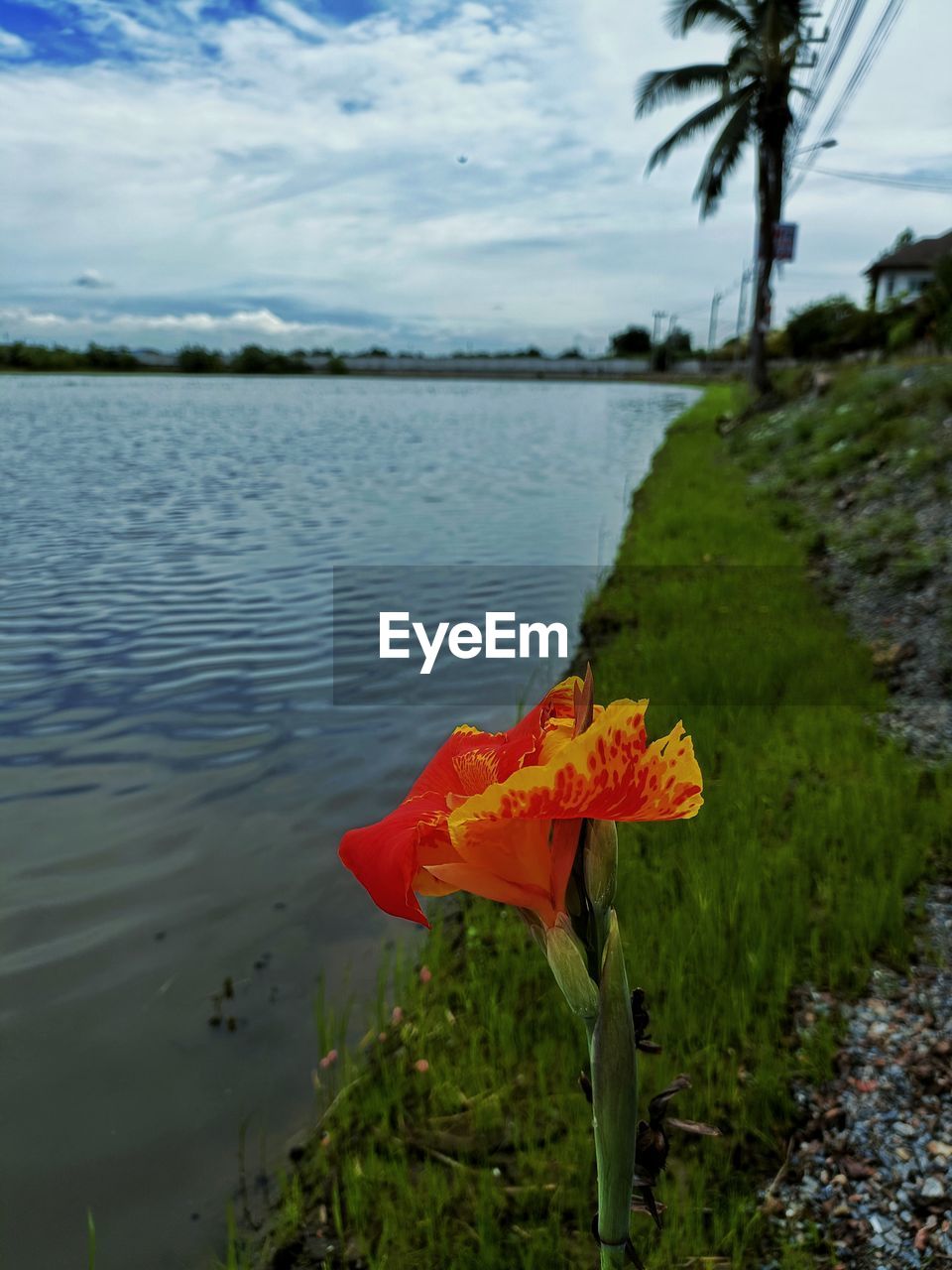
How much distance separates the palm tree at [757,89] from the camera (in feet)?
60.8

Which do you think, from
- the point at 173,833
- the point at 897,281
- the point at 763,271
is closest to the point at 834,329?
the point at 897,281

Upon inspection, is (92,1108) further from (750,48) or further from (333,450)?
(750,48)

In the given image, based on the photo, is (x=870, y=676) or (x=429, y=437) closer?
(x=870, y=676)

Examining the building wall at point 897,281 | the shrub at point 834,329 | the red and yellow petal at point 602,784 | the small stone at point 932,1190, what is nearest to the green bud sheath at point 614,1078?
the red and yellow petal at point 602,784

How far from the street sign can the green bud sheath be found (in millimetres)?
21178

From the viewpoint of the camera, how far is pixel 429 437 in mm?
24859

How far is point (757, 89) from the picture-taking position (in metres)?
19.2

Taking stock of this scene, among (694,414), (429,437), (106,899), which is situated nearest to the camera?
(106,899)

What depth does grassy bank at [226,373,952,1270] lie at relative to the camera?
209 cm

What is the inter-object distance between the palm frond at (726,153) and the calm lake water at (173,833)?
12501 mm

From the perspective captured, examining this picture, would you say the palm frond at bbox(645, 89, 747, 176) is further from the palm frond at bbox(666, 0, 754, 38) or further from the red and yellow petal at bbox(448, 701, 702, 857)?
the red and yellow petal at bbox(448, 701, 702, 857)

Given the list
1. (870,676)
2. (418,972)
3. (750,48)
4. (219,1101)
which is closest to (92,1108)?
(219,1101)

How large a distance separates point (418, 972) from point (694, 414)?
2815 cm

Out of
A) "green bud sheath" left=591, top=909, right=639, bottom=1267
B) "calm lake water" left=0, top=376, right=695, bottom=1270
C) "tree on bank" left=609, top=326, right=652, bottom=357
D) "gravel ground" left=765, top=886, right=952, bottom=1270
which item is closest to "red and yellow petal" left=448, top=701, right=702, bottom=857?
"green bud sheath" left=591, top=909, right=639, bottom=1267
